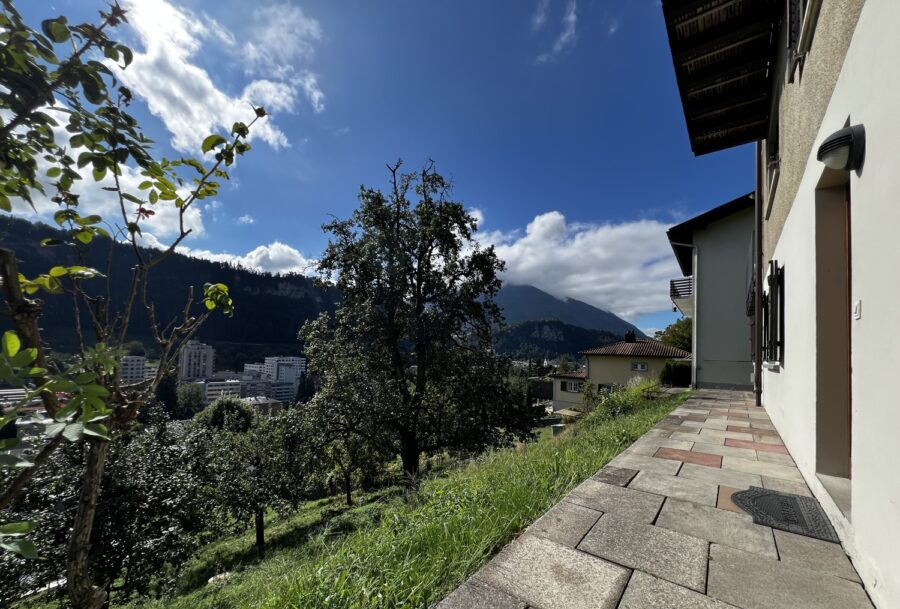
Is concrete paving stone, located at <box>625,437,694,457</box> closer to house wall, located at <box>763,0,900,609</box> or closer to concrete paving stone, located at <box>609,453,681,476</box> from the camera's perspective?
concrete paving stone, located at <box>609,453,681,476</box>

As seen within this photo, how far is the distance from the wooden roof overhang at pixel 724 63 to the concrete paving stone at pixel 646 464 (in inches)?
189

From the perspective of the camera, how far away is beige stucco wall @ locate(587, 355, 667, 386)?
24.7 m

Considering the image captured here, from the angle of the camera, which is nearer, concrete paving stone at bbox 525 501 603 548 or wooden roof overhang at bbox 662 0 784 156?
concrete paving stone at bbox 525 501 603 548

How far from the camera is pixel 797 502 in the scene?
2.54m

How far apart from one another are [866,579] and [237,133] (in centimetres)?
336

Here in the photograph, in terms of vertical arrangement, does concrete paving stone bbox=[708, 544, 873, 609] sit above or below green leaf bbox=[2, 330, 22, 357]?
below

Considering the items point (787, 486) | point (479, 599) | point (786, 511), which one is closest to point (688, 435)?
point (787, 486)

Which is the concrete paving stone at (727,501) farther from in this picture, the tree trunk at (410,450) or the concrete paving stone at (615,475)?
the tree trunk at (410,450)

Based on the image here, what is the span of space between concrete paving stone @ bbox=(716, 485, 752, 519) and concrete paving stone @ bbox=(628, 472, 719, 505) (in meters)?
0.03

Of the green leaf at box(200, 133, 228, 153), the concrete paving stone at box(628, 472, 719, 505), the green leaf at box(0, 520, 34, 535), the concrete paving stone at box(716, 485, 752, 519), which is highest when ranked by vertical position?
the green leaf at box(200, 133, 228, 153)

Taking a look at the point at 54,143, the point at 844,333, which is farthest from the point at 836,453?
the point at 54,143

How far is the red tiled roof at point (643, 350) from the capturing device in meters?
24.4

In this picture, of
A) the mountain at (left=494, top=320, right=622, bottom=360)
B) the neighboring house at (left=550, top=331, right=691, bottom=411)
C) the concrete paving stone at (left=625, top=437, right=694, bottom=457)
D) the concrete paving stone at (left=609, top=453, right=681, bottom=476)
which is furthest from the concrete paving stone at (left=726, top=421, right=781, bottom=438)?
the mountain at (left=494, top=320, right=622, bottom=360)

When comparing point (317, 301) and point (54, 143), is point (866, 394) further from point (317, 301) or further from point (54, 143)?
point (317, 301)
